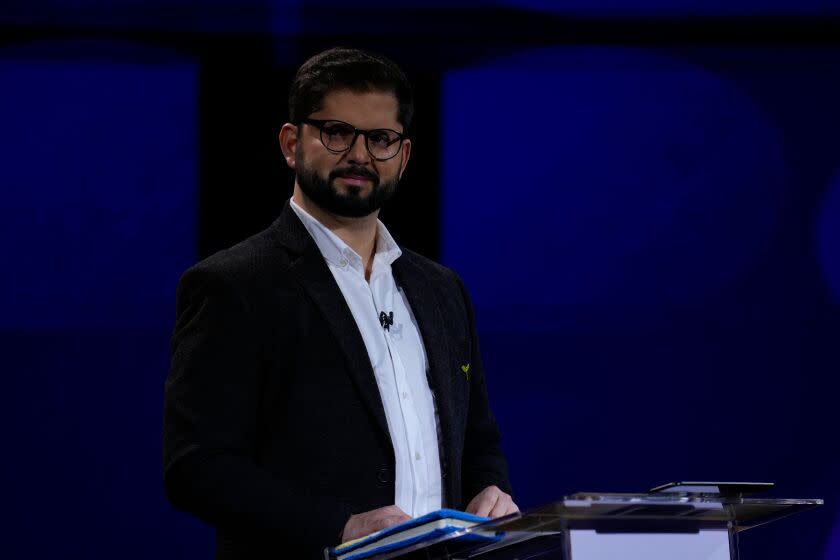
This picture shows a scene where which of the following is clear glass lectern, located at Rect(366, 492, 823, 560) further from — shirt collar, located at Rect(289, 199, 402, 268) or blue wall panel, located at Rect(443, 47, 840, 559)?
blue wall panel, located at Rect(443, 47, 840, 559)

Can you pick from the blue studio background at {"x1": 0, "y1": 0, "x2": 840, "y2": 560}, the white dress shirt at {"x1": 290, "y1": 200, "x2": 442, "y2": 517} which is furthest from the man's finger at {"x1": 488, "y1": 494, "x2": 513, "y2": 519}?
the blue studio background at {"x1": 0, "y1": 0, "x2": 840, "y2": 560}

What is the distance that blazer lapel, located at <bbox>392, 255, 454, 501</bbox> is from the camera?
2.07m

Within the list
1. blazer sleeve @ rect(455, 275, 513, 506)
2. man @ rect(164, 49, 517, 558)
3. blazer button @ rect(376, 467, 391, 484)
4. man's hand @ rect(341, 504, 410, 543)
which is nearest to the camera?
man's hand @ rect(341, 504, 410, 543)

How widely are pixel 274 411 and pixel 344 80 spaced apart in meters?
0.61

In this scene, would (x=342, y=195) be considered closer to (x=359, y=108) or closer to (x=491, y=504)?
(x=359, y=108)

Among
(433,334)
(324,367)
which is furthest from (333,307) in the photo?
(433,334)

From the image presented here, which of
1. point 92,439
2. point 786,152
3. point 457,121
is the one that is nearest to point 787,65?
point 786,152

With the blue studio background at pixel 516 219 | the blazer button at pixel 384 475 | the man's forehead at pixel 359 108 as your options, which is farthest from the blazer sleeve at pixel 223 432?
the blue studio background at pixel 516 219

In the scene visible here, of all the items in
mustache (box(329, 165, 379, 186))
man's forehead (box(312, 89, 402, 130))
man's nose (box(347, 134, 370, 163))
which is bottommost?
mustache (box(329, 165, 379, 186))

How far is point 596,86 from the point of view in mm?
3607

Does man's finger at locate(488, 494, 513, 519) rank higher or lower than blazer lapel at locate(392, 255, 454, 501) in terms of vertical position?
lower

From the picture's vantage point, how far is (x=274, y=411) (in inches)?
76.0

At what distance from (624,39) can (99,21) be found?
1589 mm

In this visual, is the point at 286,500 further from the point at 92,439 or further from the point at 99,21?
the point at 99,21
